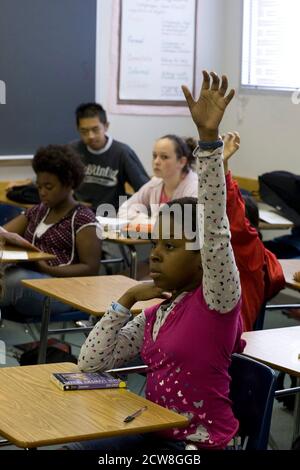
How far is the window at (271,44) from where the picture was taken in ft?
19.9

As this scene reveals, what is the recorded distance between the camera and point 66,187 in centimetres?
442

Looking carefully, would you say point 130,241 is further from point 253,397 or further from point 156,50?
point 253,397

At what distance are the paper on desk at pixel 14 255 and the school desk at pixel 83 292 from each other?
0.29m

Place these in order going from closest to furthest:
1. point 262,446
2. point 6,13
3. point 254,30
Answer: point 262,446 → point 6,13 → point 254,30

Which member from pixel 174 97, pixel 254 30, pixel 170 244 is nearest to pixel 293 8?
pixel 254 30

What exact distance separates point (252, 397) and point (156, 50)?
4.50 meters

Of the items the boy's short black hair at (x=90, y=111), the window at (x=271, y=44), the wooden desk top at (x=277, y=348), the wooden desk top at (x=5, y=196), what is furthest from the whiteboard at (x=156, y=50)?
the wooden desk top at (x=277, y=348)

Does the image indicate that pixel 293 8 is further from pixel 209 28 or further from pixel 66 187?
pixel 66 187

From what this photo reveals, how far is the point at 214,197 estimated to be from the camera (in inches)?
85.1

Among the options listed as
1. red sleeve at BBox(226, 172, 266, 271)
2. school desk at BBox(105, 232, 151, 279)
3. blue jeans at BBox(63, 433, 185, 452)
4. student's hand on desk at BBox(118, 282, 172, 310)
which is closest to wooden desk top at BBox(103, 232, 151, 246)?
school desk at BBox(105, 232, 151, 279)

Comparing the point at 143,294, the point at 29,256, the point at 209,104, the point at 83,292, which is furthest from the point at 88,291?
the point at 209,104

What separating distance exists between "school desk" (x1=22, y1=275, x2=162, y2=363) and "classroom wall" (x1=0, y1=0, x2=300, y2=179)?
2471 millimetres

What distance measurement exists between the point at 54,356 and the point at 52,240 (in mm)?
711

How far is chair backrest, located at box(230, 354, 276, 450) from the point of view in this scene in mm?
2320
